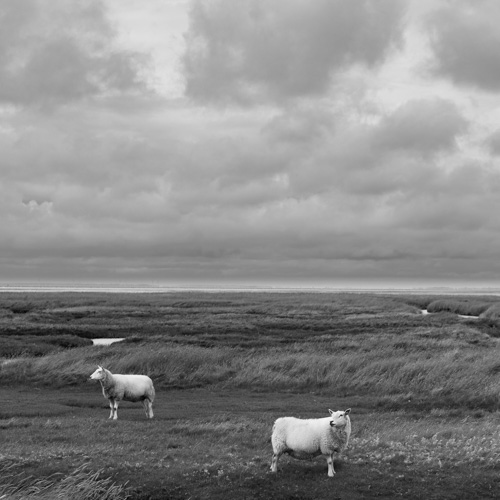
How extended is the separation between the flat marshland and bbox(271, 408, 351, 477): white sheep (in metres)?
0.85

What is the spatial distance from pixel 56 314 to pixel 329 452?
6645cm

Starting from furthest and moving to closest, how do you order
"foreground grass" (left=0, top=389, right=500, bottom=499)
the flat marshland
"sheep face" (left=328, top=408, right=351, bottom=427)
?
1. the flat marshland
2. "foreground grass" (left=0, top=389, right=500, bottom=499)
3. "sheep face" (left=328, top=408, right=351, bottom=427)

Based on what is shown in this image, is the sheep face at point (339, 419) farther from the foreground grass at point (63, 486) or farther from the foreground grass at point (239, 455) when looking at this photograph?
the foreground grass at point (63, 486)

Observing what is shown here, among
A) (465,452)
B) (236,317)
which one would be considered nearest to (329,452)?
(465,452)

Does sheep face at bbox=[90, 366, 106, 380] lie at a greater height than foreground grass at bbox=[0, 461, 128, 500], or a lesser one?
greater

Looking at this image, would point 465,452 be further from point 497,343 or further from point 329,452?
point 497,343

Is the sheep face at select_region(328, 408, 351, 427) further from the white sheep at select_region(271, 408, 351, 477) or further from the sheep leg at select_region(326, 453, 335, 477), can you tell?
the sheep leg at select_region(326, 453, 335, 477)

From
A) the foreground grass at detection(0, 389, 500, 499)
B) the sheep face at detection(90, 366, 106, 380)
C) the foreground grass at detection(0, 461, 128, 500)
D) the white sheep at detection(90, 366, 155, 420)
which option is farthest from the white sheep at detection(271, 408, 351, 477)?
the sheep face at detection(90, 366, 106, 380)

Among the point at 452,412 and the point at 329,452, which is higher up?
the point at 329,452

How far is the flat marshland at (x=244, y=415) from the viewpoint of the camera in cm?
1614

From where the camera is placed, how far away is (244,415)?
25359mm

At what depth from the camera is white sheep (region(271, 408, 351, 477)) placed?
15.7 metres

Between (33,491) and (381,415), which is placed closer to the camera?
(33,491)

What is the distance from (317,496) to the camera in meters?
15.4
